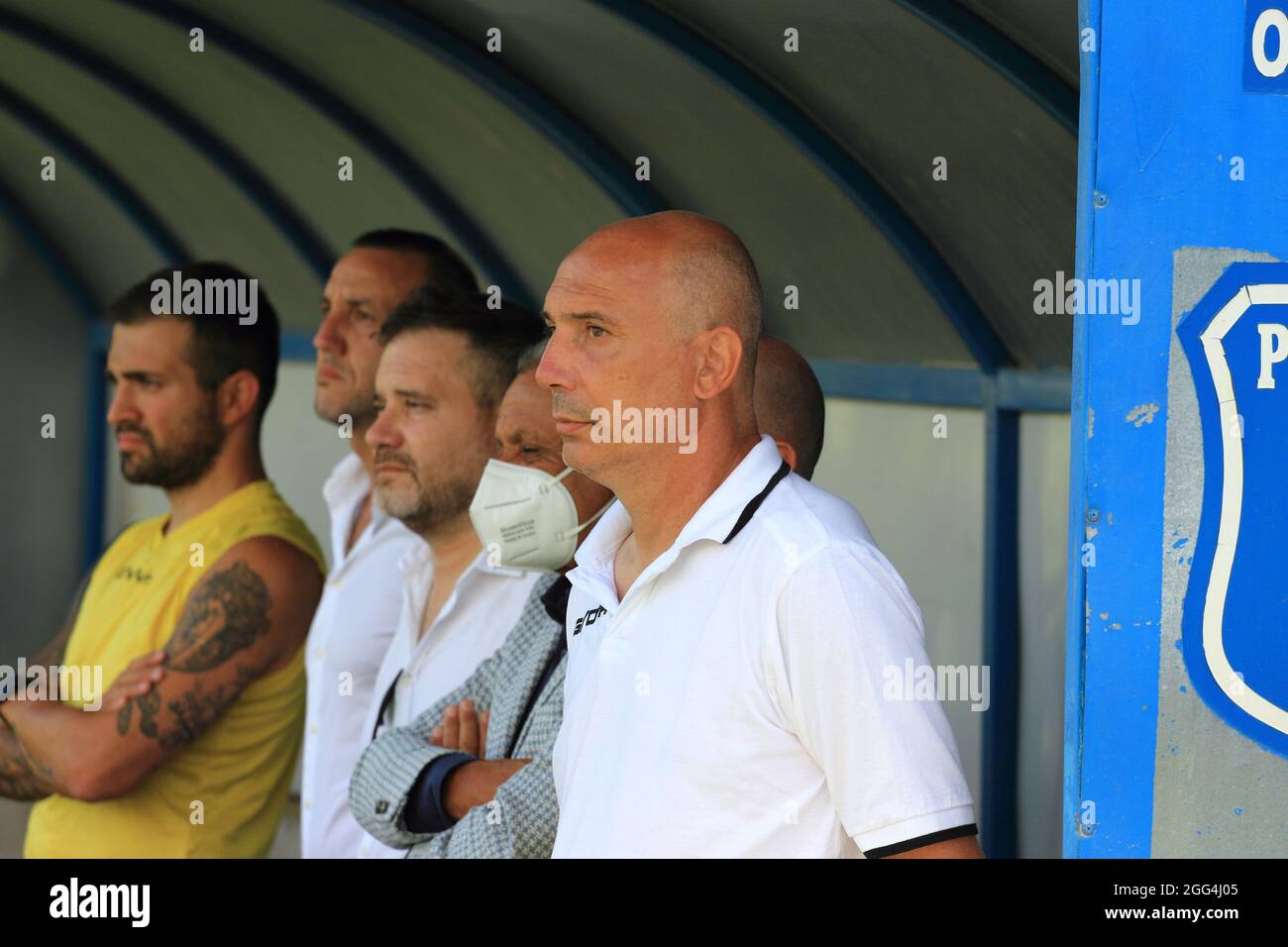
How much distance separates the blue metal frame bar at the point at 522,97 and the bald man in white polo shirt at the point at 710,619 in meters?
2.19

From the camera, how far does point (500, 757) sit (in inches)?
121

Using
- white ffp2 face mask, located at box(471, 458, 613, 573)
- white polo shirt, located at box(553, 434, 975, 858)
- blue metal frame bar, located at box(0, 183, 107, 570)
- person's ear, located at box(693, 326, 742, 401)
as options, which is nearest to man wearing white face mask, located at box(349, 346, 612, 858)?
white ffp2 face mask, located at box(471, 458, 613, 573)

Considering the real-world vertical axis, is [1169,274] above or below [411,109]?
below

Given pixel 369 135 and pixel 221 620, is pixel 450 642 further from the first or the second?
pixel 369 135

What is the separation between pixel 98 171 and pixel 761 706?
5.72 metres

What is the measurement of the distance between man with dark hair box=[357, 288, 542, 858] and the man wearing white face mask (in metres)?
0.34

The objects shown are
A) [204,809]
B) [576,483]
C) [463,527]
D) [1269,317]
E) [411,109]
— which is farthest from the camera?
[411,109]

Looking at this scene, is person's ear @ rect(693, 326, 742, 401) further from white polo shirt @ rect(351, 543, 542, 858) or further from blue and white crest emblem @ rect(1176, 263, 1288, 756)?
white polo shirt @ rect(351, 543, 542, 858)

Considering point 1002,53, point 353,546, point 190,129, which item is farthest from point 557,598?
point 190,129

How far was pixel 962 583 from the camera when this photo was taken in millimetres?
4320

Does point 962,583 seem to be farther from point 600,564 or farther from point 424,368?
point 600,564

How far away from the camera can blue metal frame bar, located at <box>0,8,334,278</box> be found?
6.00 metres

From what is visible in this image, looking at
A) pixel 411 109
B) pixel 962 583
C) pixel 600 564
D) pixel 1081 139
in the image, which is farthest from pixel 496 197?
pixel 1081 139
